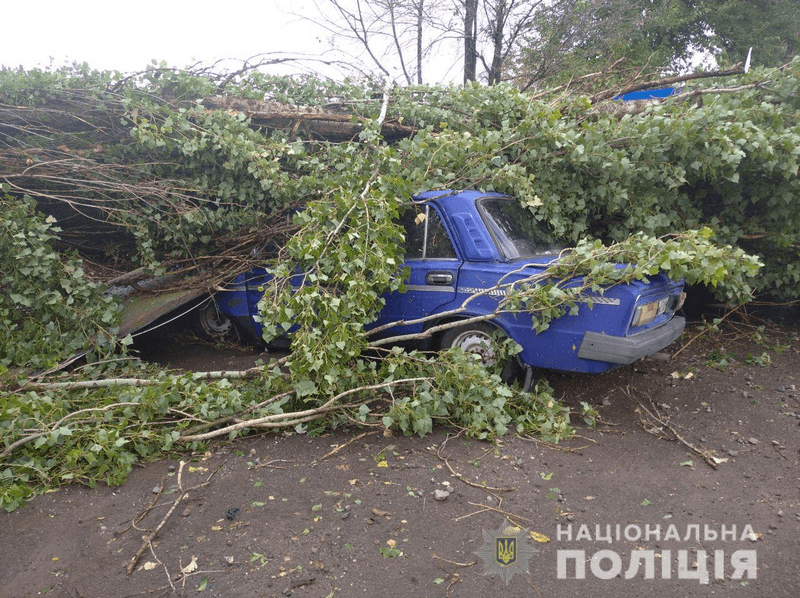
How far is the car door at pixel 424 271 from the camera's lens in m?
4.77

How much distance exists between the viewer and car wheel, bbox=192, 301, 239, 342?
6.57 metres

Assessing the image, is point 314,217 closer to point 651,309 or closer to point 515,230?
point 515,230

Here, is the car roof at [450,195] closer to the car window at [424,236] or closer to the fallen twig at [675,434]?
the car window at [424,236]

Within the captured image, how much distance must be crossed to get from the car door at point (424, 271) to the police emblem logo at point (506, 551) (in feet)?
7.04

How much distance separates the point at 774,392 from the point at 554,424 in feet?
7.17

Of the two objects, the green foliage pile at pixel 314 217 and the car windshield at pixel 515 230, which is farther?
the car windshield at pixel 515 230

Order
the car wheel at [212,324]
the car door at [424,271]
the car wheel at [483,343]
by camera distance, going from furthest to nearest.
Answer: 1. the car wheel at [212,324]
2. the car door at [424,271]
3. the car wheel at [483,343]

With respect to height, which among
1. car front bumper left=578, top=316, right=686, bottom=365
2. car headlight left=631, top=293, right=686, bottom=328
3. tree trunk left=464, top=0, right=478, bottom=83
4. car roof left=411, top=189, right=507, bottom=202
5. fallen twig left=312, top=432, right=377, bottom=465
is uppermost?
tree trunk left=464, top=0, right=478, bottom=83

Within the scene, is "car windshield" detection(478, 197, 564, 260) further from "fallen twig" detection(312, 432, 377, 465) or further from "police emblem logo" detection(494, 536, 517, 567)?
"police emblem logo" detection(494, 536, 517, 567)

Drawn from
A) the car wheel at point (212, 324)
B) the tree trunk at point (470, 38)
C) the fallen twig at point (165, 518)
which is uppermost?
the tree trunk at point (470, 38)

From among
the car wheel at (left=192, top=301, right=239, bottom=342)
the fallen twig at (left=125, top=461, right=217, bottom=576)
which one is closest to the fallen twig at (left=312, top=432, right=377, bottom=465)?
the fallen twig at (left=125, top=461, right=217, bottom=576)

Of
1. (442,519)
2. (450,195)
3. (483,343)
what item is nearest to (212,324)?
(450,195)


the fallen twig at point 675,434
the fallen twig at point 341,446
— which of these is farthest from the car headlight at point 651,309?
the fallen twig at point 341,446

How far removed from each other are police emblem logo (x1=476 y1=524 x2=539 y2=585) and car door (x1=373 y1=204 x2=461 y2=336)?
215 centimetres
